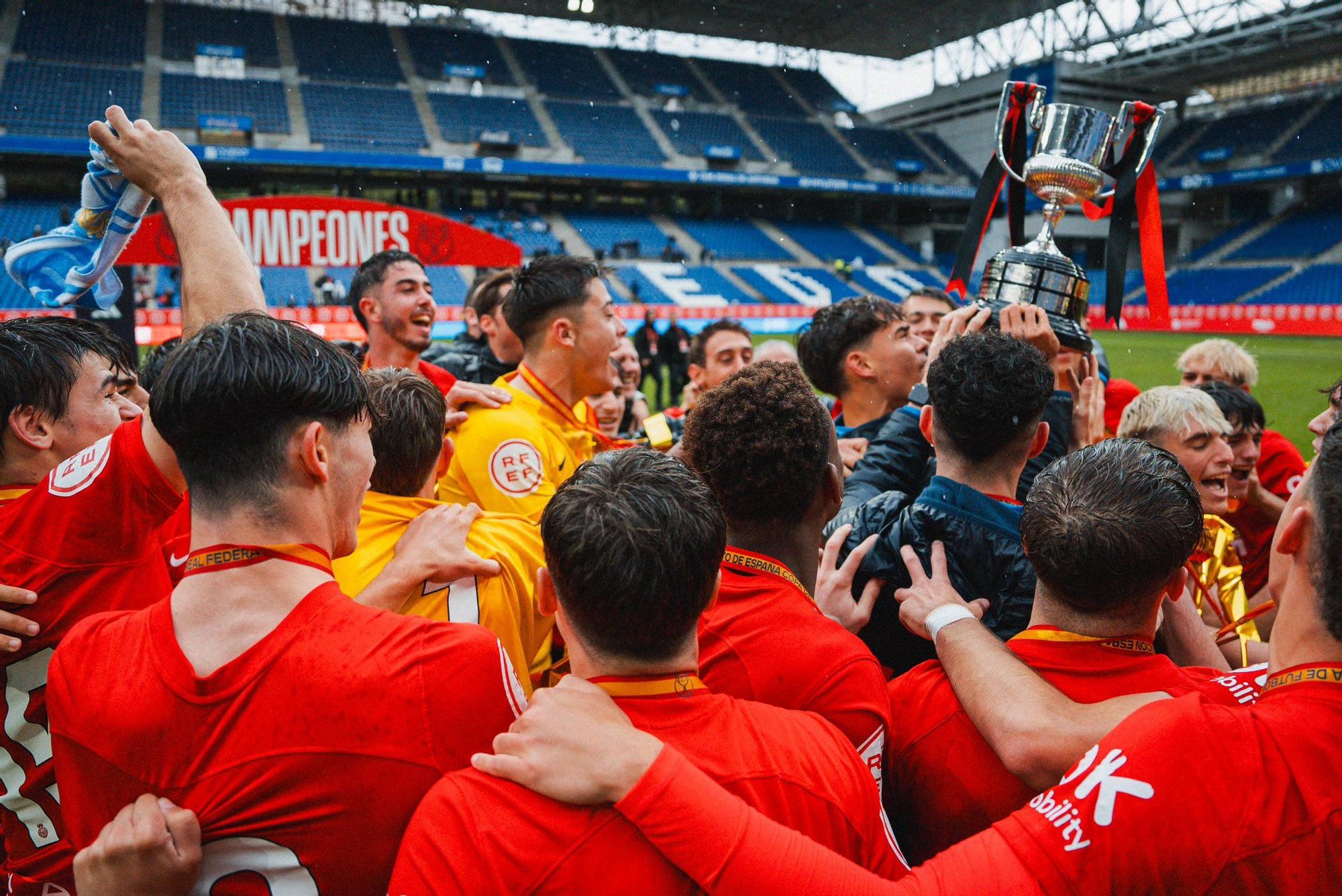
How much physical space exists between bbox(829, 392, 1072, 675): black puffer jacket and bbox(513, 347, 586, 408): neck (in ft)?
5.93

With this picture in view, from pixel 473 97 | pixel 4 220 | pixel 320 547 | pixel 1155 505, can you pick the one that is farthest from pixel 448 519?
pixel 473 97

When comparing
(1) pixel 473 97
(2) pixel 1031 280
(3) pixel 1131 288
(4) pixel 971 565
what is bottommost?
(4) pixel 971 565

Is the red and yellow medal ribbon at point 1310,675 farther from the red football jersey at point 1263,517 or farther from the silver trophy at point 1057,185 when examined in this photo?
the red football jersey at point 1263,517

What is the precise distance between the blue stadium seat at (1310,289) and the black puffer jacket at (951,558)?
34310mm

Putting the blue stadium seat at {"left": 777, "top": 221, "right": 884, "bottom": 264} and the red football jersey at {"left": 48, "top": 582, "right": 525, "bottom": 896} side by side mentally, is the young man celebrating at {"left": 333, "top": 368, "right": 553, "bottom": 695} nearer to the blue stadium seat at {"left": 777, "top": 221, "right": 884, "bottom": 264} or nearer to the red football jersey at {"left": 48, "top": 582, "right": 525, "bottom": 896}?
the red football jersey at {"left": 48, "top": 582, "right": 525, "bottom": 896}

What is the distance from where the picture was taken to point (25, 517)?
175 cm

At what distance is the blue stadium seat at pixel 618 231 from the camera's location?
108ft

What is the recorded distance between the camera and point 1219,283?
34.3 metres

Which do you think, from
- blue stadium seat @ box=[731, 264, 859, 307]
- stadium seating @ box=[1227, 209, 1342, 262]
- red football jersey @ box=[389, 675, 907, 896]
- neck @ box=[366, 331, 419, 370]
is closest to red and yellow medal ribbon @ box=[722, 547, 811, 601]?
red football jersey @ box=[389, 675, 907, 896]

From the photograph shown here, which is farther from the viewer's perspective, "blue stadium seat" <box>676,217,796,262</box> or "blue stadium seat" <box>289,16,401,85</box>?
"blue stadium seat" <box>676,217,796,262</box>

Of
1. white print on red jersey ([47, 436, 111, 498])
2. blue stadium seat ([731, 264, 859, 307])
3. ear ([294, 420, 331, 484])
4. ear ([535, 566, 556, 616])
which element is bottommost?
ear ([535, 566, 556, 616])

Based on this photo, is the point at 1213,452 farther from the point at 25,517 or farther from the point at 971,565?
the point at 25,517

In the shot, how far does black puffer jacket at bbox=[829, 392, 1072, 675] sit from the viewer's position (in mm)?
2127

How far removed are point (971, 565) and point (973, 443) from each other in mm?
345
